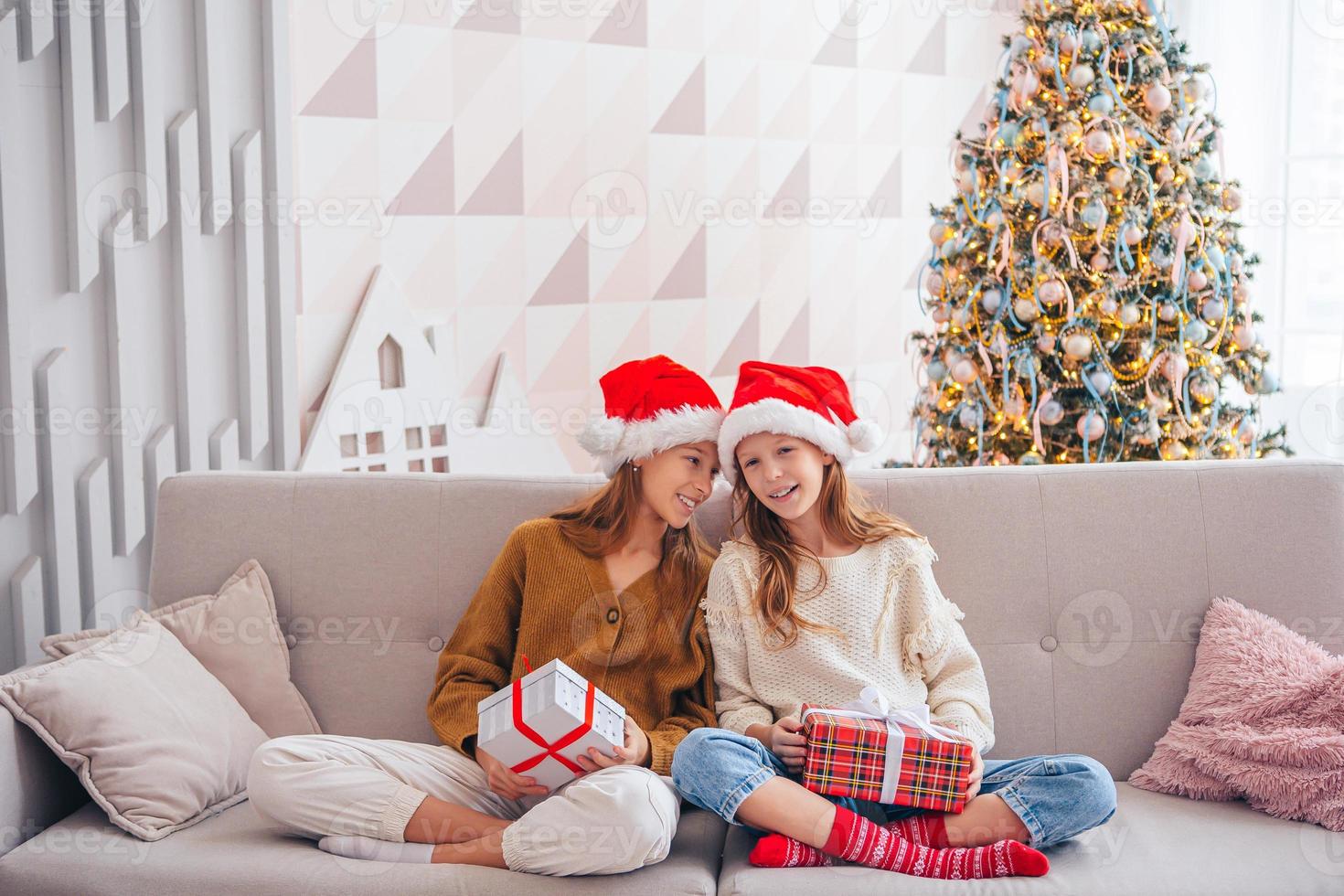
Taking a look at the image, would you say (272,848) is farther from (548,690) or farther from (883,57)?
(883,57)

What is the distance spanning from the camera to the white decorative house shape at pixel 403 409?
9.28ft

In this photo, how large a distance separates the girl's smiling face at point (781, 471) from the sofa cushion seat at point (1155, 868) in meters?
0.50

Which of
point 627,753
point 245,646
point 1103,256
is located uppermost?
point 1103,256

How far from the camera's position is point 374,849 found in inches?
60.4

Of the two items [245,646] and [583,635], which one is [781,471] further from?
[245,646]

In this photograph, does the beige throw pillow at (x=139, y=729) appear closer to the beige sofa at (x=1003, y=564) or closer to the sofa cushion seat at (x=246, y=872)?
the sofa cushion seat at (x=246, y=872)

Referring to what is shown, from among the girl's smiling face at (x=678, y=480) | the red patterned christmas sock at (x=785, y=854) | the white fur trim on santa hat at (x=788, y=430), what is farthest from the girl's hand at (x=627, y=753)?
the white fur trim on santa hat at (x=788, y=430)

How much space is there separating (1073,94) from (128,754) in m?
2.19

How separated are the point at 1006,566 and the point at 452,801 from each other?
95 centimetres

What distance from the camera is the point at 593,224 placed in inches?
127

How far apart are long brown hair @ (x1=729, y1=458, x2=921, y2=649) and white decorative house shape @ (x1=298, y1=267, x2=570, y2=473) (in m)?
1.31

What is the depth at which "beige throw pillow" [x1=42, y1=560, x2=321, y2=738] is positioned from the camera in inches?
70.9

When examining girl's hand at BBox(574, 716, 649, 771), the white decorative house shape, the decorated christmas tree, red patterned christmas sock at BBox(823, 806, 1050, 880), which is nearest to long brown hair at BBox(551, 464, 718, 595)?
girl's hand at BBox(574, 716, 649, 771)

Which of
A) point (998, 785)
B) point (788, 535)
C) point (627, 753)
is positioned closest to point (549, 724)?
point (627, 753)
